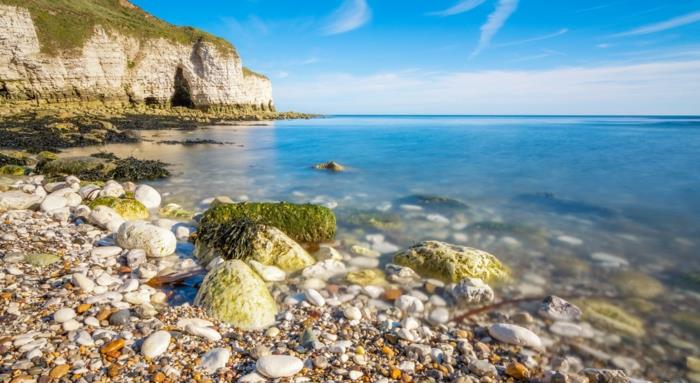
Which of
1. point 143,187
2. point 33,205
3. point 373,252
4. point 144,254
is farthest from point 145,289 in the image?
point 143,187

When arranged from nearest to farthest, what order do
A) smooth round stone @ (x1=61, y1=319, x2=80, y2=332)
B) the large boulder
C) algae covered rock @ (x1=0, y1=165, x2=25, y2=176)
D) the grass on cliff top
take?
smooth round stone @ (x1=61, y1=319, x2=80, y2=332)
the large boulder
algae covered rock @ (x1=0, y1=165, x2=25, y2=176)
the grass on cliff top

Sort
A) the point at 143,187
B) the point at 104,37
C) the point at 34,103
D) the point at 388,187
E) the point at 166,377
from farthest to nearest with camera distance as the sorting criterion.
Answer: the point at 104,37 < the point at 34,103 < the point at 388,187 < the point at 143,187 < the point at 166,377

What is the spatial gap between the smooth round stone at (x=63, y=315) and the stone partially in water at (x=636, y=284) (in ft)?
20.3

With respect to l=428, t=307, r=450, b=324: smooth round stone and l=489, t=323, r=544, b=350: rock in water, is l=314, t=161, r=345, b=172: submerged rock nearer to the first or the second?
l=428, t=307, r=450, b=324: smooth round stone

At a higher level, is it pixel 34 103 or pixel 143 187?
pixel 34 103

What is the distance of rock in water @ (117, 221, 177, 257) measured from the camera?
15.5 ft

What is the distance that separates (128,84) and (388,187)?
47848 millimetres

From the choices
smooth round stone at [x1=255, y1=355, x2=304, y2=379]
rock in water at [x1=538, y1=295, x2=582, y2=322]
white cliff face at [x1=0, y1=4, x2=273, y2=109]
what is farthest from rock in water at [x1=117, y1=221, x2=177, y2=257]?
white cliff face at [x1=0, y1=4, x2=273, y2=109]

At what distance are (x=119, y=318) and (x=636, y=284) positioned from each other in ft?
20.6

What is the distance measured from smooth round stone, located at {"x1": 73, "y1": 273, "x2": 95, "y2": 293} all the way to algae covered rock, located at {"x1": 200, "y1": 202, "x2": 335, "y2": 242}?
7.50 ft

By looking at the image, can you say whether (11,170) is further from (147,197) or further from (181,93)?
(181,93)

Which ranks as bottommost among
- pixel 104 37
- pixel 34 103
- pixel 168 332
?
pixel 168 332

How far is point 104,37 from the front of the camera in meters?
41.2

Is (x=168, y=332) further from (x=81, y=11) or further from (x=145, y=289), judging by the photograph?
(x=81, y=11)
